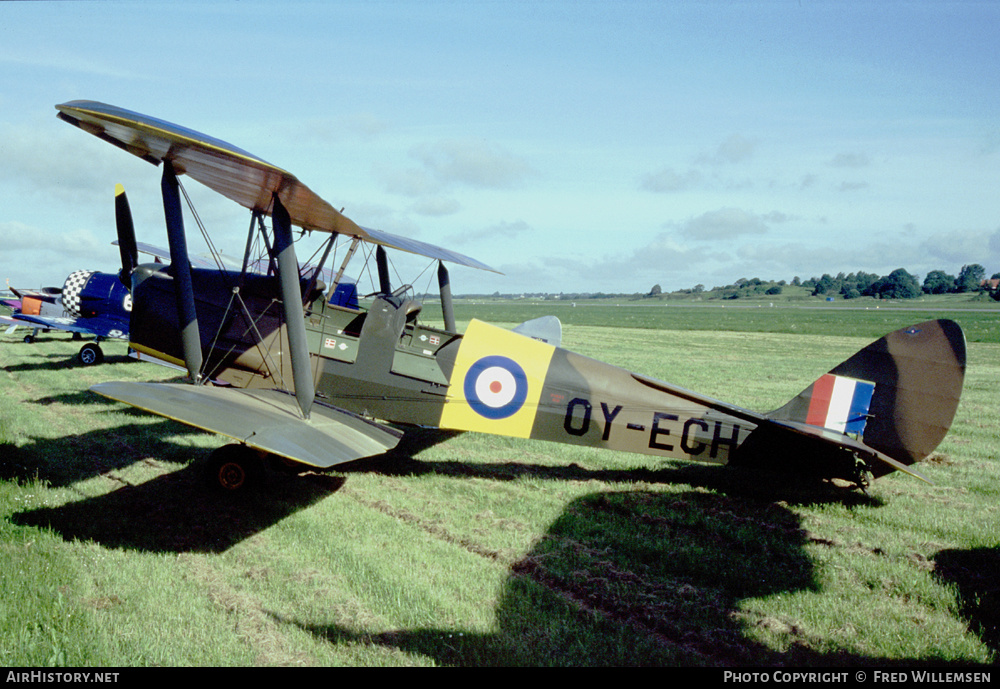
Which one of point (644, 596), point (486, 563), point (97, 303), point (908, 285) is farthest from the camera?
point (908, 285)

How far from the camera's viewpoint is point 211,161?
5328 mm

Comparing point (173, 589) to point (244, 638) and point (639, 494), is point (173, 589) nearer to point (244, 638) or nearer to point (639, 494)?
point (244, 638)

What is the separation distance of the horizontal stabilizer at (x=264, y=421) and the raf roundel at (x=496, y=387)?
98 cm

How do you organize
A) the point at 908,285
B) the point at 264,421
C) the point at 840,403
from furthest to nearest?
the point at 908,285 < the point at 840,403 < the point at 264,421

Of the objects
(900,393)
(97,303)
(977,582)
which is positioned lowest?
(97,303)

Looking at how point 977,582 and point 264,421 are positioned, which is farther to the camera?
point 264,421

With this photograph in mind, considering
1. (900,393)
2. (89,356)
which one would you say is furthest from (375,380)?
(89,356)

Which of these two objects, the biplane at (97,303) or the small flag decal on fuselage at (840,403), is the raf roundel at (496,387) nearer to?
the small flag decal on fuselage at (840,403)

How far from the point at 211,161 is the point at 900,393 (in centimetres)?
675

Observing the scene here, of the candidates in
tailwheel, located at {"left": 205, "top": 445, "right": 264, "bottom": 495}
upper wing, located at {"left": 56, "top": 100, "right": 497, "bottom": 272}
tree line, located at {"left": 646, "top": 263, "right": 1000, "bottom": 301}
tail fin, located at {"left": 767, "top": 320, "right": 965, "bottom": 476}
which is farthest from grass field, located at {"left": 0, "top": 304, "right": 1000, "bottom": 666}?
tree line, located at {"left": 646, "top": 263, "right": 1000, "bottom": 301}

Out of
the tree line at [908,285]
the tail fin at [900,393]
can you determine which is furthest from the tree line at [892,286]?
the tail fin at [900,393]

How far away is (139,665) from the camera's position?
2965 millimetres

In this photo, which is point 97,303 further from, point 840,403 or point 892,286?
point 892,286

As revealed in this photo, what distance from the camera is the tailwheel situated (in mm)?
5254
